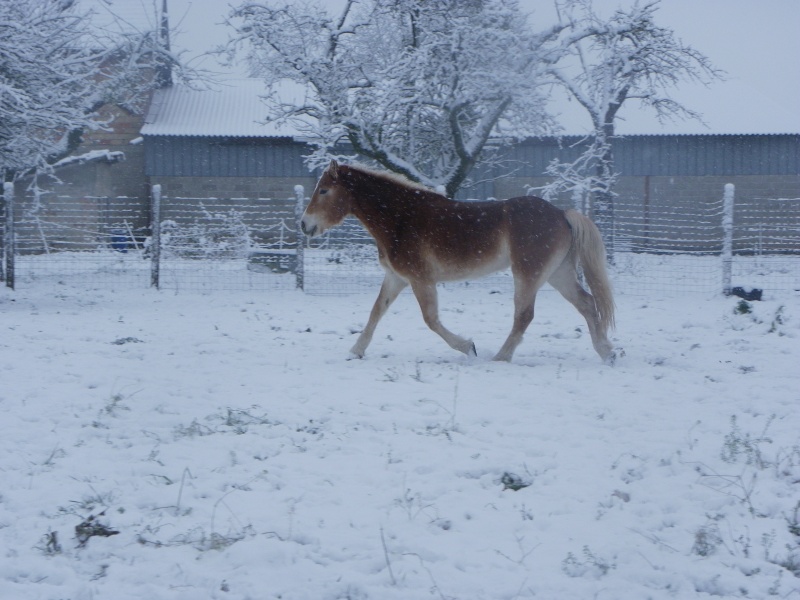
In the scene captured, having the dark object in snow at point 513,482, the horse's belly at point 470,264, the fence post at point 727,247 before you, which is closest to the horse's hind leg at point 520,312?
the horse's belly at point 470,264

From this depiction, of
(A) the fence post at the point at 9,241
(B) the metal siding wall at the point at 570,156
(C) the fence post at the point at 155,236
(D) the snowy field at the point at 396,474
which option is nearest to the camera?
(D) the snowy field at the point at 396,474

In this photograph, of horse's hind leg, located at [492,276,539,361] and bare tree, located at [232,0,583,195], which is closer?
horse's hind leg, located at [492,276,539,361]

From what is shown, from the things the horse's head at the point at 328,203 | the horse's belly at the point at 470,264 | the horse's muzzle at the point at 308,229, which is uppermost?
the horse's head at the point at 328,203

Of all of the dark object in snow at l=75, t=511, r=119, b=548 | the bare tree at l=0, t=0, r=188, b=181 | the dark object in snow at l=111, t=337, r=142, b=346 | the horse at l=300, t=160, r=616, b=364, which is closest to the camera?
the dark object in snow at l=75, t=511, r=119, b=548

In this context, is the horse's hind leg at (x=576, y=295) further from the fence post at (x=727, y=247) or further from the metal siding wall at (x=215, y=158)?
the metal siding wall at (x=215, y=158)

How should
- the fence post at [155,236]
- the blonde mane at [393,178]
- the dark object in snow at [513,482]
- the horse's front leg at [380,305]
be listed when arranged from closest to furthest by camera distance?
the dark object in snow at [513,482] → the horse's front leg at [380,305] → the blonde mane at [393,178] → the fence post at [155,236]

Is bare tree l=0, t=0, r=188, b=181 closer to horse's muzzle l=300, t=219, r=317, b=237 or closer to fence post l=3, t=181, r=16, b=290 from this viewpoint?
fence post l=3, t=181, r=16, b=290

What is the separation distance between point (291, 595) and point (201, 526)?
2.27 ft

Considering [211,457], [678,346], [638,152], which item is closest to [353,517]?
[211,457]

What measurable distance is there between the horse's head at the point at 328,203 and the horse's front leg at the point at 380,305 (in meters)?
0.75

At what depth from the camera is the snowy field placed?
302 centimetres

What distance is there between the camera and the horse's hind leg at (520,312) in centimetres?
694

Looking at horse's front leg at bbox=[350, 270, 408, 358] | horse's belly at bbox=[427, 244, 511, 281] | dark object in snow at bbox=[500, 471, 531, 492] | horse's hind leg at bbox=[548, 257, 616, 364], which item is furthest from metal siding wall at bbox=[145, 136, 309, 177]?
dark object in snow at bbox=[500, 471, 531, 492]

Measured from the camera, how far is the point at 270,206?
21.9 metres
